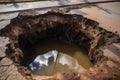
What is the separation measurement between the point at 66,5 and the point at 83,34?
1.52m

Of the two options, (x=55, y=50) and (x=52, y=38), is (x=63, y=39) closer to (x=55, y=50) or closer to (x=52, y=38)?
(x=52, y=38)

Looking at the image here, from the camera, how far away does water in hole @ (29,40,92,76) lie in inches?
164

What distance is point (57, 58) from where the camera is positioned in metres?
4.58

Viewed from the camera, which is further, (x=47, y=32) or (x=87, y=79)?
(x=47, y=32)

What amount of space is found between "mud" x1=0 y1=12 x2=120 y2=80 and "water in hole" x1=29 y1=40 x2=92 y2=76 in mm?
186

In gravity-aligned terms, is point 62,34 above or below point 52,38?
above

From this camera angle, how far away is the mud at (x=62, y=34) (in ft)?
11.4

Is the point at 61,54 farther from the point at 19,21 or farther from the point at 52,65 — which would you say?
the point at 19,21

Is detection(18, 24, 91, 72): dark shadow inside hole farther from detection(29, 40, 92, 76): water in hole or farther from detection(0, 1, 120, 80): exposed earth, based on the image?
detection(29, 40, 92, 76): water in hole

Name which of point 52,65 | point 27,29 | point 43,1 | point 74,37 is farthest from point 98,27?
point 43,1

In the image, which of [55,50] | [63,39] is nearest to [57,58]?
[55,50]

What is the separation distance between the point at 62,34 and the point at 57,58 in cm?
85

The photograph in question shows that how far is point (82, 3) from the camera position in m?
6.06

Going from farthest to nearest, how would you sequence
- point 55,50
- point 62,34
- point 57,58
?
point 62,34 < point 55,50 < point 57,58
